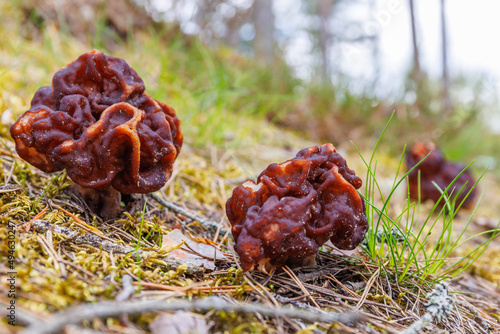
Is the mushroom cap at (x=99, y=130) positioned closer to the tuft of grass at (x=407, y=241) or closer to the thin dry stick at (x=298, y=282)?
the thin dry stick at (x=298, y=282)

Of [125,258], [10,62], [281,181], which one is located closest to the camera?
[125,258]

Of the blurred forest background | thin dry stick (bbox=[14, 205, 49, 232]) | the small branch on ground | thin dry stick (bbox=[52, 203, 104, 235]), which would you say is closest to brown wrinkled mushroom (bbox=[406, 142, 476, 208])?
the blurred forest background

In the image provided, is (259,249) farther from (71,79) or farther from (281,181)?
(71,79)

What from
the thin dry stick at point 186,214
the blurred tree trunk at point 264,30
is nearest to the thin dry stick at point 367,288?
the thin dry stick at point 186,214

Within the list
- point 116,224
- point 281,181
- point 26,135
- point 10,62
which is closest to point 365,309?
point 281,181

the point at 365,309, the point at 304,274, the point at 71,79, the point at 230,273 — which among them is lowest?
the point at 365,309

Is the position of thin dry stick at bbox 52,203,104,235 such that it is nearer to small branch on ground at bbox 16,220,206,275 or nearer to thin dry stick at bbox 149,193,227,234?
small branch on ground at bbox 16,220,206,275
